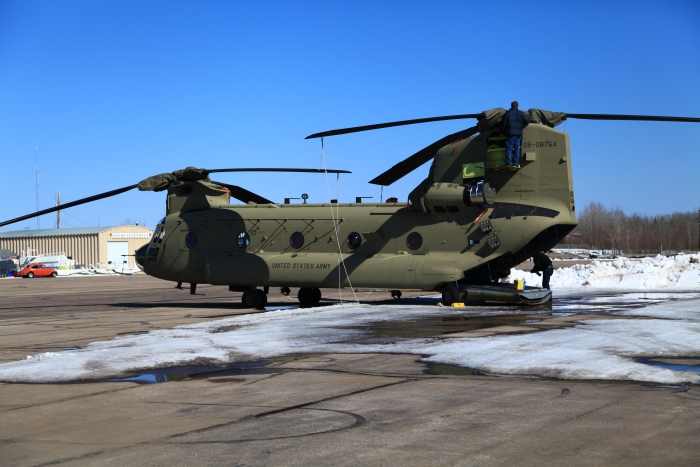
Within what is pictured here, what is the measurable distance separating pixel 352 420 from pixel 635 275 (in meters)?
23.6

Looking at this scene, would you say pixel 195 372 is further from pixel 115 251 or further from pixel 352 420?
pixel 115 251

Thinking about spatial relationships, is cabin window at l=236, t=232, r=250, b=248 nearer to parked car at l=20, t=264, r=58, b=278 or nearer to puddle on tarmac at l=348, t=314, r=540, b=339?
puddle on tarmac at l=348, t=314, r=540, b=339

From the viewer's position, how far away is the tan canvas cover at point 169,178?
23.3m

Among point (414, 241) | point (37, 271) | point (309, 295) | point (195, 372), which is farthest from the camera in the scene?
point (37, 271)

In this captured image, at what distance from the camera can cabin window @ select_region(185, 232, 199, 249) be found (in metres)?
23.5

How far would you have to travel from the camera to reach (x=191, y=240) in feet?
77.2

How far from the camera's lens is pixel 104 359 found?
10531 mm

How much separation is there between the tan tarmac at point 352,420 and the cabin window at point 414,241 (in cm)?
1085

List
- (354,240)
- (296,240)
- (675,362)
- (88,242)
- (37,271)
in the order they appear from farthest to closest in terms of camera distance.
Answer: (88,242) → (37,271) → (296,240) → (354,240) → (675,362)

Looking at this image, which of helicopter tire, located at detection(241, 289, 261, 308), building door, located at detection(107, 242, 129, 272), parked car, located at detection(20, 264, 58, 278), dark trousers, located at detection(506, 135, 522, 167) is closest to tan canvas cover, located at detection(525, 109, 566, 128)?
dark trousers, located at detection(506, 135, 522, 167)

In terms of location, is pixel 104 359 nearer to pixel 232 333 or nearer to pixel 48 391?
pixel 48 391

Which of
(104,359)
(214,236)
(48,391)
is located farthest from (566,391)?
(214,236)

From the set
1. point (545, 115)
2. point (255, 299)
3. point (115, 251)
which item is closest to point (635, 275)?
point (545, 115)

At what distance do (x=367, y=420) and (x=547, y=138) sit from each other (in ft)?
46.9
